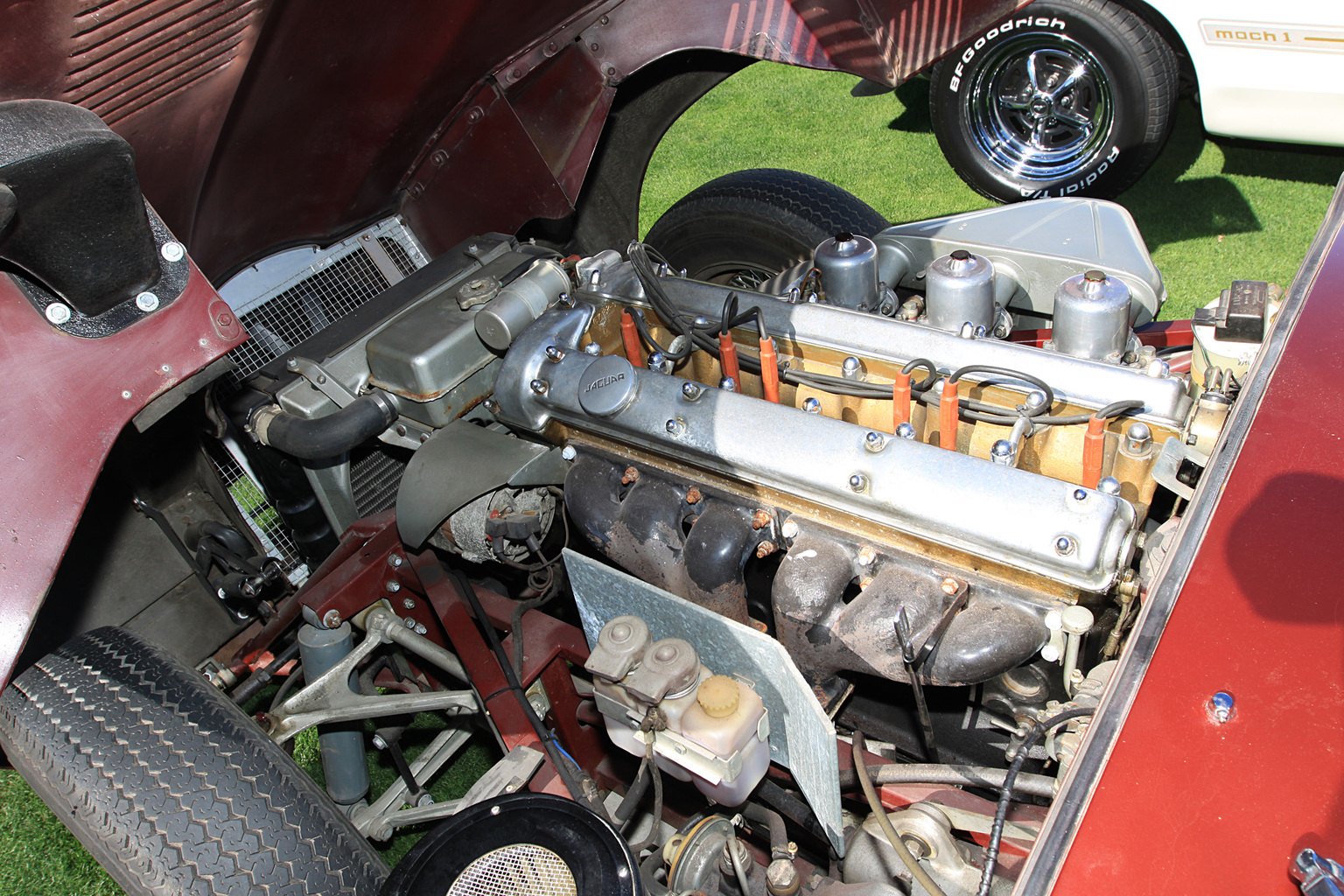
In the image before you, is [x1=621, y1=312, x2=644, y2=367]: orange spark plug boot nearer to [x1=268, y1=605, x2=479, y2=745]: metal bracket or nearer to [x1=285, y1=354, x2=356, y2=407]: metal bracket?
[x1=285, y1=354, x2=356, y2=407]: metal bracket

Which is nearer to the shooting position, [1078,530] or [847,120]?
[1078,530]

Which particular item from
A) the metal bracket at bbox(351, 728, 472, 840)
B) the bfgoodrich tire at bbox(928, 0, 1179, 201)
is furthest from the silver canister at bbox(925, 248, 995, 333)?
the bfgoodrich tire at bbox(928, 0, 1179, 201)

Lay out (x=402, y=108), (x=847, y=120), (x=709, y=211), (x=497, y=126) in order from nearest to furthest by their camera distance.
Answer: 1. (x=402, y=108)
2. (x=497, y=126)
3. (x=709, y=211)
4. (x=847, y=120)

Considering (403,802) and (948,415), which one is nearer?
(948,415)

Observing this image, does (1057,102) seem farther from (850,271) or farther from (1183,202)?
(850,271)

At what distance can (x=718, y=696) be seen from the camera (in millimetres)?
1455

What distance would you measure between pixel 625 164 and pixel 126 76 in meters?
1.50

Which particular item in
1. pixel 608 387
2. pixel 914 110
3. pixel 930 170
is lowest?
pixel 930 170

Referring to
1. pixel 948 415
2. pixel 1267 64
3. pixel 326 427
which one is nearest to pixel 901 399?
pixel 948 415

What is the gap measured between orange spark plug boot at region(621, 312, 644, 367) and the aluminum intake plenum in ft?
0.31

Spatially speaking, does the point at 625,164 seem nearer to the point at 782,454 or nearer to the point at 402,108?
the point at 402,108

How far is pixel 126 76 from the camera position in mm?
1566

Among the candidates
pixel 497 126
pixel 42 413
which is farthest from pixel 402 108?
pixel 42 413

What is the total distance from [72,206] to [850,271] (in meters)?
1.33
